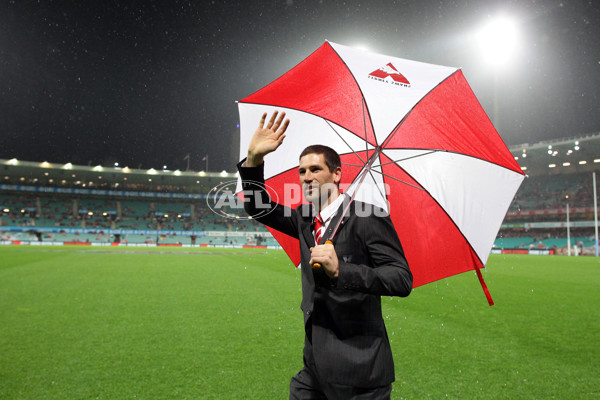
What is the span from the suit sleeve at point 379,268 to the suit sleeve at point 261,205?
69cm

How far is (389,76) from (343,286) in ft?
6.27

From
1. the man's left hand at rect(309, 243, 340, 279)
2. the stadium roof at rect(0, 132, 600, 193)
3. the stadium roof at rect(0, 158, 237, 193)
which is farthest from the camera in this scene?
the stadium roof at rect(0, 158, 237, 193)

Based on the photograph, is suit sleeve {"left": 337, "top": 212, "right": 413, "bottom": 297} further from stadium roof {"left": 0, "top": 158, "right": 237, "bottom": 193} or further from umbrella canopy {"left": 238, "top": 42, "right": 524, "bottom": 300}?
stadium roof {"left": 0, "top": 158, "right": 237, "bottom": 193}

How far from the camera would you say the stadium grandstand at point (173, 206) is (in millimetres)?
51088

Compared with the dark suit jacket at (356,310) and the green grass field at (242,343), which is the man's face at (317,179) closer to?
the dark suit jacket at (356,310)

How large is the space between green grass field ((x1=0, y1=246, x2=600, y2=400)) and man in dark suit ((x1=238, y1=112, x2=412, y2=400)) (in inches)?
113

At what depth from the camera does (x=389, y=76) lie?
2928mm

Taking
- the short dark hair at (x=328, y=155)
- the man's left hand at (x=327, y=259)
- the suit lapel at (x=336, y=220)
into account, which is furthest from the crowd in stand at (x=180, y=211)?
the man's left hand at (x=327, y=259)

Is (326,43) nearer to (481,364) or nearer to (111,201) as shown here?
(481,364)

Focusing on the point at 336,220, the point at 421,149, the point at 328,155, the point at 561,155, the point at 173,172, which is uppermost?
the point at 173,172

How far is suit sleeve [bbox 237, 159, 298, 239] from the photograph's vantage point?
220cm

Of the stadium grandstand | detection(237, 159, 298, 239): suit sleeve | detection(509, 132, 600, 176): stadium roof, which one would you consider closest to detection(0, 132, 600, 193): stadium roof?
detection(509, 132, 600, 176): stadium roof

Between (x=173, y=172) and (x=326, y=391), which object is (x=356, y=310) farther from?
(x=173, y=172)

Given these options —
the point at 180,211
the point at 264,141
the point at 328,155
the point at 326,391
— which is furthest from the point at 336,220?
the point at 180,211
